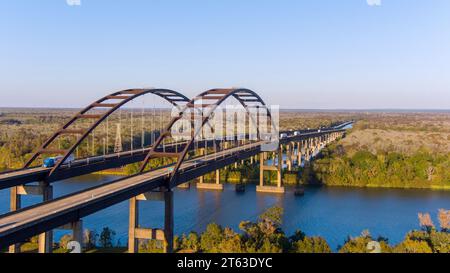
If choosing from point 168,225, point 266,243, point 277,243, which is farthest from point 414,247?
point 168,225

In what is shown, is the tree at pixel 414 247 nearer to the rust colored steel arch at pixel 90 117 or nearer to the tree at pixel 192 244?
the tree at pixel 192 244

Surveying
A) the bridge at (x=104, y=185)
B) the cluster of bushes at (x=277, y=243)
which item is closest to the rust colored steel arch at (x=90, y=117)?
the bridge at (x=104, y=185)

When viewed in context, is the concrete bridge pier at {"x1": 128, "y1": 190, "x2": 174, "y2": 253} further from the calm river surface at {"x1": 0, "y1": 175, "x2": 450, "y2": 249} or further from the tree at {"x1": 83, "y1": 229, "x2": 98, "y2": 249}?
the calm river surface at {"x1": 0, "y1": 175, "x2": 450, "y2": 249}

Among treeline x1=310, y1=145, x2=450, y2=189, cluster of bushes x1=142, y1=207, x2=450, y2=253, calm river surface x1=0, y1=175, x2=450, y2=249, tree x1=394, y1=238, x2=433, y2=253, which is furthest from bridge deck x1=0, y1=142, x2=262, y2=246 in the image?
treeline x1=310, y1=145, x2=450, y2=189

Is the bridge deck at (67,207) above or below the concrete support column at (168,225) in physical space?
above

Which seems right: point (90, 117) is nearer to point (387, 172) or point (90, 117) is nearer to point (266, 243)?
point (266, 243)
